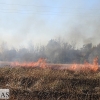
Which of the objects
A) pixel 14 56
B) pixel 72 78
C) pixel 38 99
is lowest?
pixel 38 99

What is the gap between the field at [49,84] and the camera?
16578mm

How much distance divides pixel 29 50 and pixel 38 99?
2210cm

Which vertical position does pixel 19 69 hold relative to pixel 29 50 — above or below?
below

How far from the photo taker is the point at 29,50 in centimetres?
3831

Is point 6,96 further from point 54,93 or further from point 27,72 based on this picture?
point 27,72

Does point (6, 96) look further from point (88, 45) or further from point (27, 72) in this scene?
point (88, 45)

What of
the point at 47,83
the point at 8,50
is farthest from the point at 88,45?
the point at 47,83

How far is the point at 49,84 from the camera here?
18562 mm

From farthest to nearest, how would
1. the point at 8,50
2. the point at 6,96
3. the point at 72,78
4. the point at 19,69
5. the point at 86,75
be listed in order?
the point at 8,50 → the point at 19,69 → the point at 86,75 → the point at 72,78 → the point at 6,96

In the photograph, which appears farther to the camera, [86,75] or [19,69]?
[19,69]

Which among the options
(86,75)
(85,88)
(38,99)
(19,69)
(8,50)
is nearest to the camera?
(38,99)

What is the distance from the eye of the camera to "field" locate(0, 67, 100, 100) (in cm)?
1658

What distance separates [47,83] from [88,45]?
17.5 meters

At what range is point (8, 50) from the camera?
37.8m
